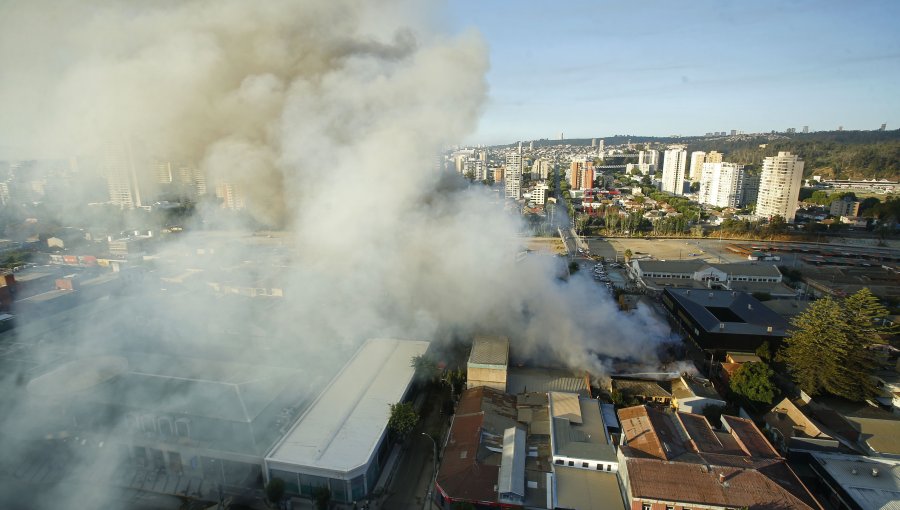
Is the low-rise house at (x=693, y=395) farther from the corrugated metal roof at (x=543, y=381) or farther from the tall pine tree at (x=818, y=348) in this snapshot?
the tall pine tree at (x=818, y=348)

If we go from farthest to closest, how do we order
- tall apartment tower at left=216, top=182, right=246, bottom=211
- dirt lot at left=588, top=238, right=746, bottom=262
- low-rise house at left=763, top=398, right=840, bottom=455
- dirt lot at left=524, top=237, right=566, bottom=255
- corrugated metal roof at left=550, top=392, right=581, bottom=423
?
1. dirt lot at left=524, top=237, right=566, bottom=255
2. dirt lot at left=588, top=238, right=746, bottom=262
3. tall apartment tower at left=216, top=182, right=246, bottom=211
4. corrugated metal roof at left=550, top=392, right=581, bottom=423
5. low-rise house at left=763, top=398, right=840, bottom=455

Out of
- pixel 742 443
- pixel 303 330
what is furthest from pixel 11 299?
pixel 742 443

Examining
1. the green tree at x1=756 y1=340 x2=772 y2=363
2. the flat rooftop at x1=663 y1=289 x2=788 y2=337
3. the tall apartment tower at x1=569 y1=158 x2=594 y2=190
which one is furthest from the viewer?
the tall apartment tower at x1=569 y1=158 x2=594 y2=190

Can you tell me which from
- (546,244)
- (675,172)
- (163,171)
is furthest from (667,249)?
(675,172)

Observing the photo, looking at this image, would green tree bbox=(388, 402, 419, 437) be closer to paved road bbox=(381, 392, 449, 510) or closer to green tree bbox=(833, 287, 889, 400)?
paved road bbox=(381, 392, 449, 510)

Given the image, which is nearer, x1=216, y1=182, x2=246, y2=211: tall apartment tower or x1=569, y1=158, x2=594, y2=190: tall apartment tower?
x1=216, y1=182, x2=246, y2=211: tall apartment tower

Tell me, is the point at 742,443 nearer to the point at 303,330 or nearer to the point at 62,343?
Answer: the point at 303,330

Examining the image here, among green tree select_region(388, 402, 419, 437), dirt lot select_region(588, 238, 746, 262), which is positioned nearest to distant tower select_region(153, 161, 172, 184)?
green tree select_region(388, 402, 419, 437)
